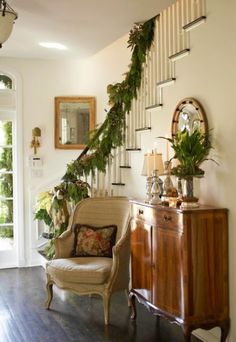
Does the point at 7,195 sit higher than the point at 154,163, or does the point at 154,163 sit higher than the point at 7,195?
the point at 154,163

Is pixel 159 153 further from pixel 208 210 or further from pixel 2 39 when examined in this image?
pixel 2 39

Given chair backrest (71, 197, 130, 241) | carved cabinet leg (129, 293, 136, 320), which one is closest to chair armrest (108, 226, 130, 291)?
carved cabinet leg (129, 293, 136, 320)

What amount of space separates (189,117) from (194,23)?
759 mm

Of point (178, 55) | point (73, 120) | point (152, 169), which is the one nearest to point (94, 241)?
point (152, 169)

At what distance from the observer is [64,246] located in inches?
177

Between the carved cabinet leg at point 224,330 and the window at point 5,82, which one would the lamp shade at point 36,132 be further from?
the carved cabinet leg at point 224,330

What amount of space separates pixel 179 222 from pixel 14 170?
354cm

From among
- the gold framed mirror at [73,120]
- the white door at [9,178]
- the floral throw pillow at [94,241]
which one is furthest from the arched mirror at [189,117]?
the white door at [9,178]

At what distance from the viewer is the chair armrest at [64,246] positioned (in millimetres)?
4473

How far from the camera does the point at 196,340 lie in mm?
3613

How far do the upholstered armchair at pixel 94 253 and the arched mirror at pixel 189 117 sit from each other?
1.10m

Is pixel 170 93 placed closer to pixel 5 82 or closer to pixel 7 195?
pixel 5 82

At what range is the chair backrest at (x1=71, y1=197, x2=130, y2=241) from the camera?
15.3 ft

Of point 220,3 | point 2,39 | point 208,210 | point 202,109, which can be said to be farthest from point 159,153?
point 2,39
